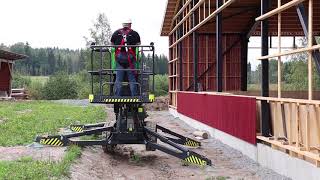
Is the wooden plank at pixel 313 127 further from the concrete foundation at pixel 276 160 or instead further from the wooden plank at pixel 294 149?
the concrete foundation at pixel 276 160

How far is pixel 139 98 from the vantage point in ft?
37.0

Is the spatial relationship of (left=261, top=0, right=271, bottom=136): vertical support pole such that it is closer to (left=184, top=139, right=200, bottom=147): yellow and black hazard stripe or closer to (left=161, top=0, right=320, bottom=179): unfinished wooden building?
(left=161, top=0, right=320, bottom=179): unfinished wooden building

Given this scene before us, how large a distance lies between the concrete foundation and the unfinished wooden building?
0.06m

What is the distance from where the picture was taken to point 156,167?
11.0 metres

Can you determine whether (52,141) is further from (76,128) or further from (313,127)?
(313,127)

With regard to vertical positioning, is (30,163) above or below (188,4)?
below

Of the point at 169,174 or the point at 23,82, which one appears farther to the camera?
the point at 23,82

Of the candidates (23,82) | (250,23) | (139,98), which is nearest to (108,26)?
(23,82)

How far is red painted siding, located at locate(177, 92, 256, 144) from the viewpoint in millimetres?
11662

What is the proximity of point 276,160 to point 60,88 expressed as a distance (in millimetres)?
45438

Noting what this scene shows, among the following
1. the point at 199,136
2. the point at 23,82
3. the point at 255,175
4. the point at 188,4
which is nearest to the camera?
the point at 255,175

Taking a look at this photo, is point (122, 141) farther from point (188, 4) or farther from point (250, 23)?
point (250, 23)

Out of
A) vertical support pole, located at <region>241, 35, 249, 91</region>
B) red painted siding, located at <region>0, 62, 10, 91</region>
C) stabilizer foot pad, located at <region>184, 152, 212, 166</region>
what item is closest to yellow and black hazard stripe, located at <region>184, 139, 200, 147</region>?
stabilizer foot pad, located at <region>184, 152, 212, 166</region>

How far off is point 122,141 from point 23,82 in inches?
2097
